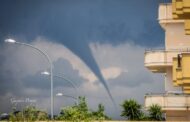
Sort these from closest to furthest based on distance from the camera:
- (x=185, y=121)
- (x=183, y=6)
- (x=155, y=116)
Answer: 1. (x=183, y=6)
2. (x=185, y=121)
3. (x=155, y=116)

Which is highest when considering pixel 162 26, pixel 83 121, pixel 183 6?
pixel 162 26

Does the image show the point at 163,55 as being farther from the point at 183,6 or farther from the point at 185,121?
the point at 183,6

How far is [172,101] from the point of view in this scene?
144 feet

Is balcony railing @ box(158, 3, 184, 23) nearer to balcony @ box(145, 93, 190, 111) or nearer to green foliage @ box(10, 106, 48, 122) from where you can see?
balcony @ box(145, 93, 190, 111)

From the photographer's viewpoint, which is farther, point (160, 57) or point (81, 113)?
point (160, 57)

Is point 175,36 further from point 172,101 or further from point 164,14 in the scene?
point 172,101

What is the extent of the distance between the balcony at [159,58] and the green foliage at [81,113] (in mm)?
13582

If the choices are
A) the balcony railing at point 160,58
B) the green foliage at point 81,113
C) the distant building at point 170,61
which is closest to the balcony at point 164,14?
the distant building at point 170,61

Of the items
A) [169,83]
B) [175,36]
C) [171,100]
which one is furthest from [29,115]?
[175,36]

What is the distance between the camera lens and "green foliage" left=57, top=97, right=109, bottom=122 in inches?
1158

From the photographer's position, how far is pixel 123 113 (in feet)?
204

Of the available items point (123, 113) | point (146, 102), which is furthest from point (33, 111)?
point (123, 113)

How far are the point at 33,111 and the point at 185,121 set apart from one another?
1581 centimetres

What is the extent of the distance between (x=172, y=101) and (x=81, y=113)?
15149 millimetres
